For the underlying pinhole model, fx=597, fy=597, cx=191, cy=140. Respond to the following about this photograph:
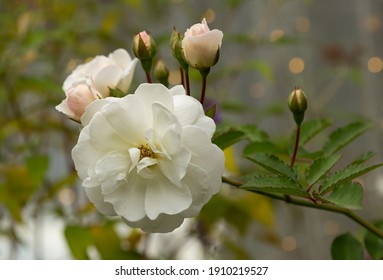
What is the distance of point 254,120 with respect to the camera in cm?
171

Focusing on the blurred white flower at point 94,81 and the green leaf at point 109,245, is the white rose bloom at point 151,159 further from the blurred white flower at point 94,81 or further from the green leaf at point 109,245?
the green leaf at point 109,245

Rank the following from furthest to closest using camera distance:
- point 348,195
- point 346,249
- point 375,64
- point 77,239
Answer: point 375,64 < point 77,239 < point 346,249 < point 348,195

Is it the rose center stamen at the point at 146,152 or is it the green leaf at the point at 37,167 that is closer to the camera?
the rose center stamen at the point at 146,152

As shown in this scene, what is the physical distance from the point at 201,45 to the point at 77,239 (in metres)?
0.37

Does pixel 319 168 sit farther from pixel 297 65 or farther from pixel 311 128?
pixel 297 65

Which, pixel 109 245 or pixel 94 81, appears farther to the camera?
pixel 109 245

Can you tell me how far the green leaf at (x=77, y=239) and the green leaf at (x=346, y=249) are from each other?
0.30 meters

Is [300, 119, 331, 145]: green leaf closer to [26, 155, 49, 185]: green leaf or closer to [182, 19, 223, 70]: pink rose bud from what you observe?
[182, 19, 223, 70]: pink rose bud

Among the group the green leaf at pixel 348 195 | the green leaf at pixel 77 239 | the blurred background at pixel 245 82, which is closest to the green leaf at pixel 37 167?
the green leaf at pixel 77 239

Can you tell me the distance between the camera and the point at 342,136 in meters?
0.38

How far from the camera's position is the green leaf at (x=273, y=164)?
0.31 meters

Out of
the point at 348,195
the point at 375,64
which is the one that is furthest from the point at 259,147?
the point at 375,64
